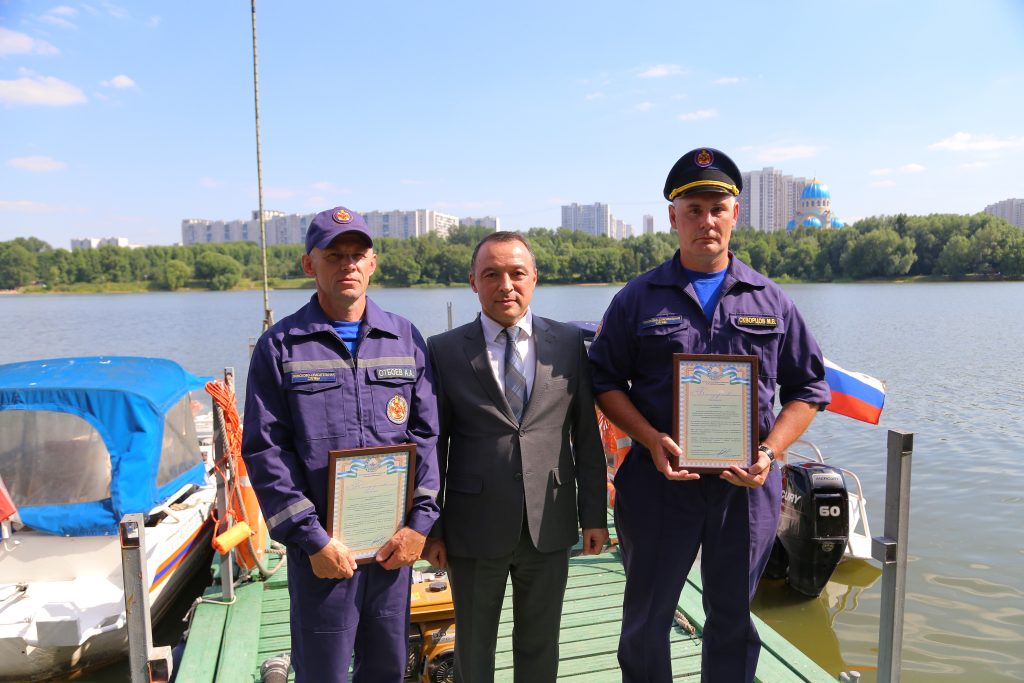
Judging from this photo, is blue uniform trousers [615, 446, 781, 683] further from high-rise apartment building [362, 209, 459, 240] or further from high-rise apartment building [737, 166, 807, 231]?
high-rise apartment building [737, 166, 807, 231]

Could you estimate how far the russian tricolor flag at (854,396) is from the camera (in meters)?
5.59

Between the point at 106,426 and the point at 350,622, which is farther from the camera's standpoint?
the point at 106,426

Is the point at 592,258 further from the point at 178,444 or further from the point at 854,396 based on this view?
the point at 178,444

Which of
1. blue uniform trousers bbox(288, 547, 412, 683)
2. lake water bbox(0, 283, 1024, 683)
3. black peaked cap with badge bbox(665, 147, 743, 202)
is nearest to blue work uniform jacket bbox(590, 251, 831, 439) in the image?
black peaked cap with badge bbox(665, 147, 743, 202)

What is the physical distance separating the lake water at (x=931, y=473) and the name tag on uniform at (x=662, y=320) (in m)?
4.41

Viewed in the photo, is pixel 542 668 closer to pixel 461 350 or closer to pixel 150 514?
pixel 461 350

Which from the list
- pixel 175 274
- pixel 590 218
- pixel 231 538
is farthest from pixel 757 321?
pixel 590 218

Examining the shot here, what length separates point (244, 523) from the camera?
4.59 m

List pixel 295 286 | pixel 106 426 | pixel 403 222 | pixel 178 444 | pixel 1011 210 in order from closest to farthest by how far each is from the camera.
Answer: pixel 106 426
pixel 178 444
pixel 295 286
pixel 1011 210
pixel 403 222

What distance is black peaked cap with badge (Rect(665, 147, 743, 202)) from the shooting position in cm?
253

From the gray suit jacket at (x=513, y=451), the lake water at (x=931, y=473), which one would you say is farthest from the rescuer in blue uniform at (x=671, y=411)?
→ the lake water at (x=931, y=473)

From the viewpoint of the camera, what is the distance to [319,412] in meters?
2.31

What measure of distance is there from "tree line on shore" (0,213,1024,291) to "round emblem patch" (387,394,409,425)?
149 feet

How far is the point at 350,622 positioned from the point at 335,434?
0.65m
